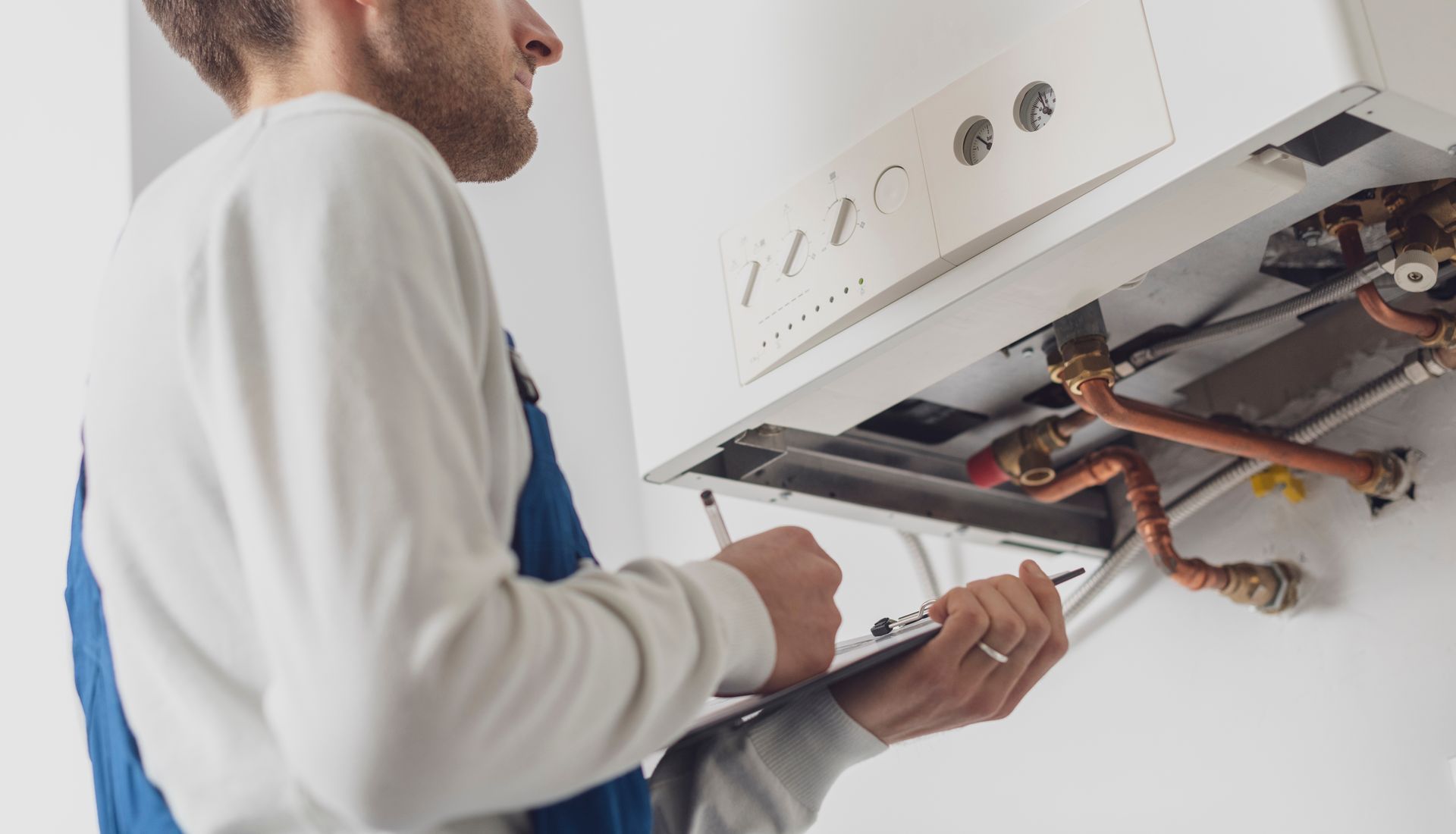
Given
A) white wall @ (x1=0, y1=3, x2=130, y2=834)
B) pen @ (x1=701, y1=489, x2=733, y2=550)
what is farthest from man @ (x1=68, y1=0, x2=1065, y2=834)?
white wall @ (x1=0, y1=3, x2=130, y2=834)

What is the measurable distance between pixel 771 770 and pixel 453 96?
43 centimetres

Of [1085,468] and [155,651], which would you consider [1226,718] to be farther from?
[155,651]

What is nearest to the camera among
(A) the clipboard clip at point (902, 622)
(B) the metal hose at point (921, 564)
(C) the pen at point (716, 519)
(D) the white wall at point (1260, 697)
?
(A) the clipboard clip at point (902, 622)

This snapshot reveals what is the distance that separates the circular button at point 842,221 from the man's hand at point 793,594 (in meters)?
0.32

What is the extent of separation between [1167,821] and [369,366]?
2.94 feet

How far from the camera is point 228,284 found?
0.48 m

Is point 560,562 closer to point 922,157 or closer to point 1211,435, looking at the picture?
point 922,157

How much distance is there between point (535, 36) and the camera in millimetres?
879

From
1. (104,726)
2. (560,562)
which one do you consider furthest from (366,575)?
(104,726)

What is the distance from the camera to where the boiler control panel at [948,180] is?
0.70 m

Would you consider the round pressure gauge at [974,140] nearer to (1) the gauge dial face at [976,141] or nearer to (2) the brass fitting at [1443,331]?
(1) the gauge dial face at [976,141]

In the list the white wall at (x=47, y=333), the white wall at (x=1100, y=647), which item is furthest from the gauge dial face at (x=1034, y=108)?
the white wall at (x=47, y=333)

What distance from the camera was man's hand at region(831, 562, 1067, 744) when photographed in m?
0.60

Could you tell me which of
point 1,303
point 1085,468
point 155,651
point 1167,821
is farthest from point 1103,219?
point 1,303
